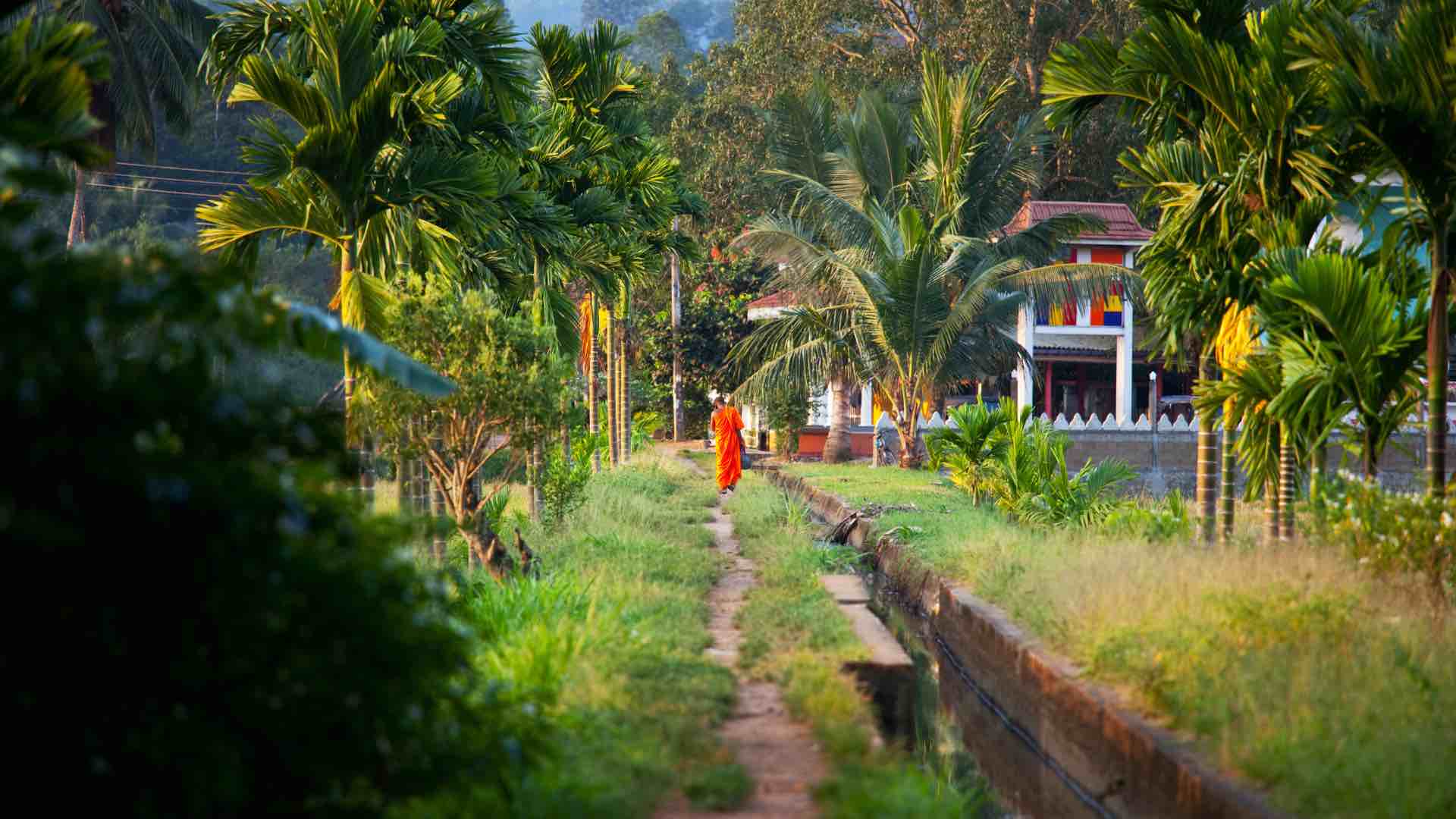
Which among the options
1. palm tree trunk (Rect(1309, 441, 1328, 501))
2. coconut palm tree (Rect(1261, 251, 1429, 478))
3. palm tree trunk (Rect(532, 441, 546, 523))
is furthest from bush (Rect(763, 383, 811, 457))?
coconut palm tree (Rect(1261, 251, 1429, 478))

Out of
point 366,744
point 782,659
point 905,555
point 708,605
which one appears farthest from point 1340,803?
point 905,555

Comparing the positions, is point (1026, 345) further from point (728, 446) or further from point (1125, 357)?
point (728, 446)

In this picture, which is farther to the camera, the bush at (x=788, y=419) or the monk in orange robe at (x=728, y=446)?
the bush at (x=788, y=419)

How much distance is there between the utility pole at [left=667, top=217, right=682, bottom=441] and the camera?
39.2 m

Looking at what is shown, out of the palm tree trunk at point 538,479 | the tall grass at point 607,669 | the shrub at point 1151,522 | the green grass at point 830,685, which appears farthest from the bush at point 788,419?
the tall grass at point 607,669

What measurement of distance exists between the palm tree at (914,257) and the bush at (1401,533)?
54.1ft

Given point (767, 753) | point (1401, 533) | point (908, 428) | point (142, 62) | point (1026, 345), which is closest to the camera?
point (767, 753)

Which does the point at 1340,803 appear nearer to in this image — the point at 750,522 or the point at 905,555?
the point at 905,555

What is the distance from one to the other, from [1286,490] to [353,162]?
8.51 meters

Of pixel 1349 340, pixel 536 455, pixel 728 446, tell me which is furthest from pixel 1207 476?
pixel 728 446

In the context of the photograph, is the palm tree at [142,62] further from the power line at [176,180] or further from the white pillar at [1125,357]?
the white pillar at [1125,357]

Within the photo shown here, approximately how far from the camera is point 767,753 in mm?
6691

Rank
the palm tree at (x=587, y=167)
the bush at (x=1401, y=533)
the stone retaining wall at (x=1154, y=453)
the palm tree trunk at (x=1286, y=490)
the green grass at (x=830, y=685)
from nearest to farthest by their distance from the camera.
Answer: the green grass at (x=830, y=685), the bush at (x=1401, y=533), the palm tree trunk at (x=1286, y=490), the palm tree at (x=587, y=167), the stone retaining wall at (x=1154, y=453)

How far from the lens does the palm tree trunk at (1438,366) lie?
31.4ft
